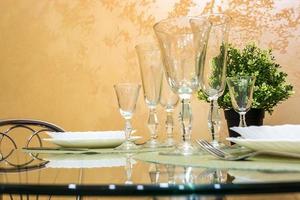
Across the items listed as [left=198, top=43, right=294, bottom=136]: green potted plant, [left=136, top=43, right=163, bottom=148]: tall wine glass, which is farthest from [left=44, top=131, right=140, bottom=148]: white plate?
[left=198, top=43, right=294, bottom=136]: green potted plant

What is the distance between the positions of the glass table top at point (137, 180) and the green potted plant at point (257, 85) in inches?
32.7

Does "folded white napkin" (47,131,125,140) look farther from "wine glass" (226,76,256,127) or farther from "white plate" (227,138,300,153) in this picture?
"white plate" (227,138,300,153)

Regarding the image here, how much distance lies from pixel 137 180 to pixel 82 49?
80.7 inches

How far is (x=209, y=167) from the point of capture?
2.14 ft

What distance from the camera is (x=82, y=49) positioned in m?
2.50

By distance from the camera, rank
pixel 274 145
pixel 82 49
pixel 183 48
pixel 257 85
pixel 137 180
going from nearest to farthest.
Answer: pixel 137 180, pixel 274 145, pixel 183 48, pixel 257 85, pixel 82 49

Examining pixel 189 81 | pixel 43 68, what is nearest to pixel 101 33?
pixel 43 68

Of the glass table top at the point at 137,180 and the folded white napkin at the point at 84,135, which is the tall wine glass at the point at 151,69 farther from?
the glass table top at the point at 137,180

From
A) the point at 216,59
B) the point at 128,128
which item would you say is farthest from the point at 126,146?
the point at 216,59

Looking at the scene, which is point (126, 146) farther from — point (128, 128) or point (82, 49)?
point (82, 49)

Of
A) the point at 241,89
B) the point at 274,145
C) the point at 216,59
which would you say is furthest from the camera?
the point at 241,89

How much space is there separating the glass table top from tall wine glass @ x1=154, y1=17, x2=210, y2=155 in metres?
0.18

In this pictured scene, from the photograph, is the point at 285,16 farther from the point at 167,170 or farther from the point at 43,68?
the point at 167,170

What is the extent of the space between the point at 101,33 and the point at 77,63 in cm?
21
